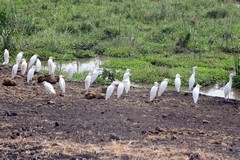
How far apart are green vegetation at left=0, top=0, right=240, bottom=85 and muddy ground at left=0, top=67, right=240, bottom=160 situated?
13.6 ft

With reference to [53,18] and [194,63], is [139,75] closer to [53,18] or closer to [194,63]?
[194,63]

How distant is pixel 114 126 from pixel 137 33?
501 inches

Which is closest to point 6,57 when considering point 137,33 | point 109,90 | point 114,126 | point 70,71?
point 70,71

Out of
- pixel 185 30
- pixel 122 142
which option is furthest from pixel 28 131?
pixel 185 30

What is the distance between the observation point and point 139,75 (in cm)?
1861

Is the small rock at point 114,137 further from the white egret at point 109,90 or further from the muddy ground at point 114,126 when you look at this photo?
the white egret at point 109,90

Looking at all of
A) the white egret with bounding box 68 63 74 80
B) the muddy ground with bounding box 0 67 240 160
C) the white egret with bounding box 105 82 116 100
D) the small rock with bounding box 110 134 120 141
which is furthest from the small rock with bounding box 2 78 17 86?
the small rock with bounding box 110 134 120 141

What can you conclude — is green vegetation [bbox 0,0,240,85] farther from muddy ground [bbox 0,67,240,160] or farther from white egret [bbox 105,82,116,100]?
white egret [bbox 105,82,116,100]

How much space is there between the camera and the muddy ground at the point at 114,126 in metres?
9.37

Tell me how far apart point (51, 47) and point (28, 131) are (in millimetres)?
11056

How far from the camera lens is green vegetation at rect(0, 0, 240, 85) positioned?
20.2 meters

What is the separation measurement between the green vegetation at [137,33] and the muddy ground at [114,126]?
4153mm

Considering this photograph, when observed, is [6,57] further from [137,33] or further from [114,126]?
[114,126]

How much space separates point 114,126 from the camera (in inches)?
448
